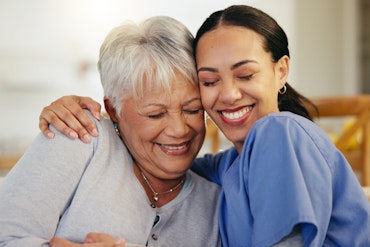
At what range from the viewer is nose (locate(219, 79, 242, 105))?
4.45ft

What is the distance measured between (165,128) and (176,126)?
3 cm

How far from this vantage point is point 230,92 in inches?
53.4

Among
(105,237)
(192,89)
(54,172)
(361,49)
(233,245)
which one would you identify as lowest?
(361,49)

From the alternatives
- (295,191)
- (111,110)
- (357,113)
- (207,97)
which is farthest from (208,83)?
(357,113)

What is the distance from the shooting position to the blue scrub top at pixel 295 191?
1.11m

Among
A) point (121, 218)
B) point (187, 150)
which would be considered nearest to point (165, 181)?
point (187, 150)

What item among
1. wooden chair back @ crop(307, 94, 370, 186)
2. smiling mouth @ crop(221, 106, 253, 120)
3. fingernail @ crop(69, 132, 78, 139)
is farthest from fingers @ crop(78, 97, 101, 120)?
wooden chair back @ crop(307, 94, 370, 186)

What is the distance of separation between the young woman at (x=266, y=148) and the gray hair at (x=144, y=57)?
2.1 inches

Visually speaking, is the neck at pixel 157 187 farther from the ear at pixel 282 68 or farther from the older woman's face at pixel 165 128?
the ear at pixel 282 68

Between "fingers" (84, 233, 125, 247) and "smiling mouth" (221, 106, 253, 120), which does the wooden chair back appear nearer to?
"smiling mouth" (221, 106, 253, 120)

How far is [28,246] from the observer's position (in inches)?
48.8

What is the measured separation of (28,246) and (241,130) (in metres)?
0.58

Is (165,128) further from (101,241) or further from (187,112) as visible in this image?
(101,241)

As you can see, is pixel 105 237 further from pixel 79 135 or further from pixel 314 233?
pixel 314 233
